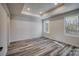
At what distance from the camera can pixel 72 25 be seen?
1713mm

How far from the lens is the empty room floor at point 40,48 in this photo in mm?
1687

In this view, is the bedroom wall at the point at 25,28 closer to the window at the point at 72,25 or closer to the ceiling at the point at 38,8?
the ceiling at the point at 38,8

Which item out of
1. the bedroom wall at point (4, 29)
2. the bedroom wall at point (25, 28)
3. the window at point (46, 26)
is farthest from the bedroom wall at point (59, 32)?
the bedroom wall at point (4, 29)

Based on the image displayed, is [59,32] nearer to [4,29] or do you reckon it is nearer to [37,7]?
[37,7]

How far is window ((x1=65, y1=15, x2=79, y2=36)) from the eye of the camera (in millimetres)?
1676

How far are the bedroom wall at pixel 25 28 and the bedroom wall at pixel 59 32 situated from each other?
0.65ft

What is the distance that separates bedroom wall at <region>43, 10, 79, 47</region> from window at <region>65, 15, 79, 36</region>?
7cm

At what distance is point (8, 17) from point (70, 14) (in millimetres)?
1115

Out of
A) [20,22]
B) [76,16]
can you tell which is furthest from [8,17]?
[76,16]

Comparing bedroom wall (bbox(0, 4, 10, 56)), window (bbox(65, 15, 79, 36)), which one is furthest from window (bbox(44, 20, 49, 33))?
bedroom wall (bbox(0, 4, 10, 56))

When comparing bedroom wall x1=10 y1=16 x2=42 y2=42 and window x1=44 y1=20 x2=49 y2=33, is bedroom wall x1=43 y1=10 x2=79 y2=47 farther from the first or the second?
bedroom wall x1=10 y1=16 x2=42 y2=42

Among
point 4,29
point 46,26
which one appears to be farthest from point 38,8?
point 4,29

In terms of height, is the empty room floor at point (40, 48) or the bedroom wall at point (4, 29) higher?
the bedroom wall at point (4, 29)

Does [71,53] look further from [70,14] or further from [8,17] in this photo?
[8,17]
